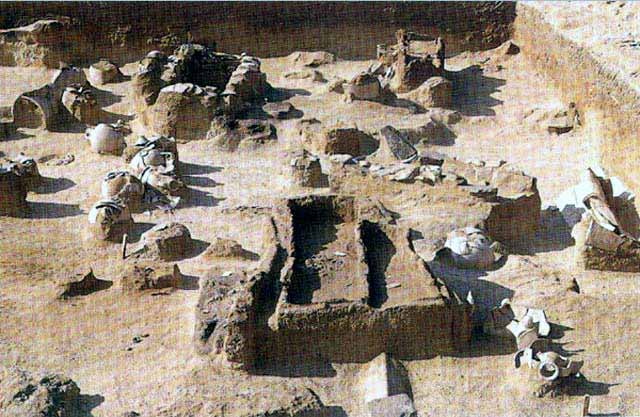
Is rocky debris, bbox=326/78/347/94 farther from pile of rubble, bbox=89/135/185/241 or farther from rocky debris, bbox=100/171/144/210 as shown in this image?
rocky debris, bbox=100/171/144/210

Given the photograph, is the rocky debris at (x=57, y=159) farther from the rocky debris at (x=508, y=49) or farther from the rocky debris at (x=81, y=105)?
the rocky debris at (x=508, y=49)

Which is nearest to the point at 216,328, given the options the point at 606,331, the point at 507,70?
the point at 606,331

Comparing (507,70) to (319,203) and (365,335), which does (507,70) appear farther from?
(365,335)

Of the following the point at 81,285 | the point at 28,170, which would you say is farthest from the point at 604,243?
the point at 28,170

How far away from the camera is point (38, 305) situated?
9.36m

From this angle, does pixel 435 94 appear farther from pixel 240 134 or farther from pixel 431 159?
pixel 240 134

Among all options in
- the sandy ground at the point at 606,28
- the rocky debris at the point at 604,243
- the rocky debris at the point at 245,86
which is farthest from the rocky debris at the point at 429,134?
the rocky debris at the point at 604,243

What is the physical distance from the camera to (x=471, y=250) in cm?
997

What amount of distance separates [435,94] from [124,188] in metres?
5.25

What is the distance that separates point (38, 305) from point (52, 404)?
1.94 metres

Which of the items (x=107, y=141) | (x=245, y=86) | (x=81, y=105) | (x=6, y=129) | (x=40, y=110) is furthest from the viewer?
(x=245, y=86)

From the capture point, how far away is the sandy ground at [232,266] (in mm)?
7902

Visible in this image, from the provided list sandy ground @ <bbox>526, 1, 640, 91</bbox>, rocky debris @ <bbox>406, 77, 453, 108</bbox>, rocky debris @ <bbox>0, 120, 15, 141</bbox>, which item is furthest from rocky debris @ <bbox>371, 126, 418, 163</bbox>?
rocky debris @ <bbox>0, 120, 15, 141</bbox>

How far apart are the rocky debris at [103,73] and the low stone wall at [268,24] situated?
1054mm
